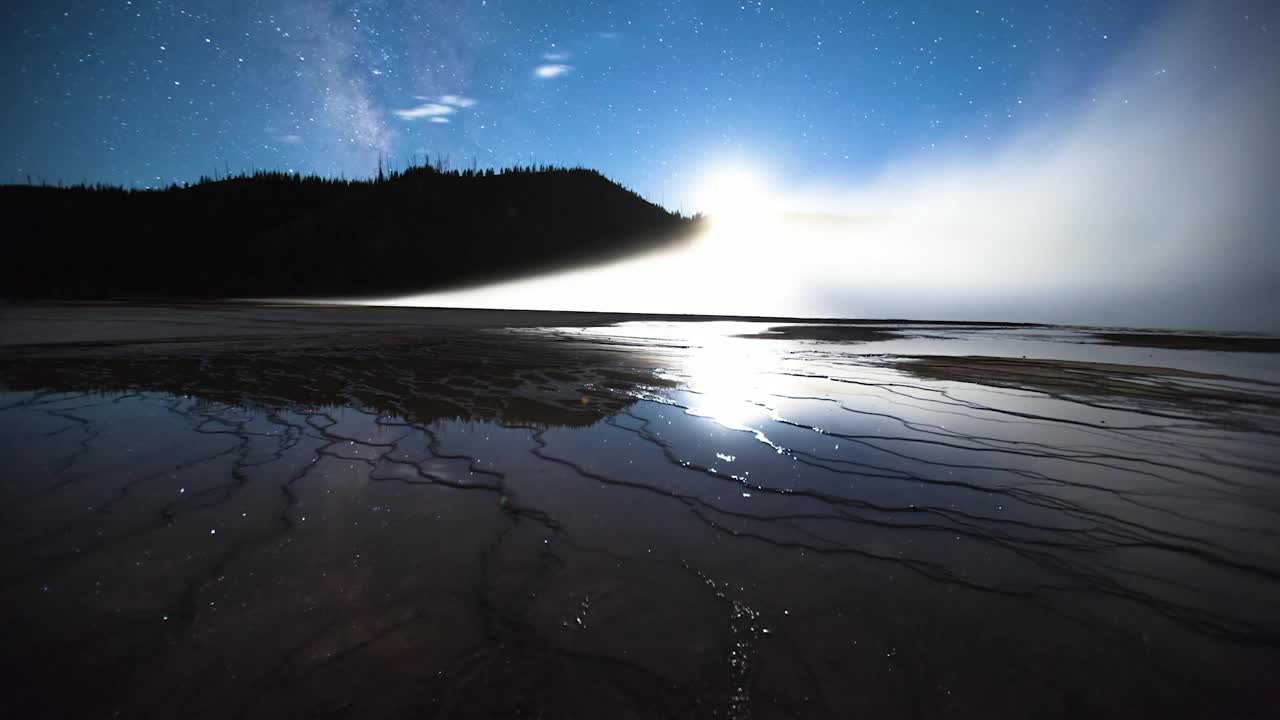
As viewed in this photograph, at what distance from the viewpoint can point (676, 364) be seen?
8.95 meters

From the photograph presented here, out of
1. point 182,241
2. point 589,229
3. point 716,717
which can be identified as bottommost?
point 716,717

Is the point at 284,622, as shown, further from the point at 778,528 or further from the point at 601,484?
the point at 778,528

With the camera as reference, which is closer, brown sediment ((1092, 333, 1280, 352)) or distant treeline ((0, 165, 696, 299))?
brown sediment ((1092, 333, 1280, 352))

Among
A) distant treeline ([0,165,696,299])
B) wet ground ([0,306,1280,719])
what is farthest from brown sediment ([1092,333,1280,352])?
distant treeline ([0,165,696,299])

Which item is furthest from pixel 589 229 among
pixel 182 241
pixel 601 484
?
pixel 601 484

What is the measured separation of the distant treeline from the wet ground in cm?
8485

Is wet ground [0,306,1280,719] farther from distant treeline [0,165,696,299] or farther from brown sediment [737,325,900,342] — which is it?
distant treeline [0,165,696,299]

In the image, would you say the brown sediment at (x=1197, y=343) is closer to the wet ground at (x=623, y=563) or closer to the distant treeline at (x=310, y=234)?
the wet ground at (x=623, y=563)

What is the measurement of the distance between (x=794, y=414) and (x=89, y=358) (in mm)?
9716

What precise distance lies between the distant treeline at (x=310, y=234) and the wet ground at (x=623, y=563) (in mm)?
84853

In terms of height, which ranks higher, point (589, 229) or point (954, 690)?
point (589, 229)

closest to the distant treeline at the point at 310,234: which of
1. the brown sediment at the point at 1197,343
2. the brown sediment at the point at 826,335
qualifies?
the brown sediment at the point at 826,335

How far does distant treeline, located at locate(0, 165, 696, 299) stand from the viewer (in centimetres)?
7769

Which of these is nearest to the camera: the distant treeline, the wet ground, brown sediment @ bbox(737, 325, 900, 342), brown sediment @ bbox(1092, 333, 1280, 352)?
the wet ground
